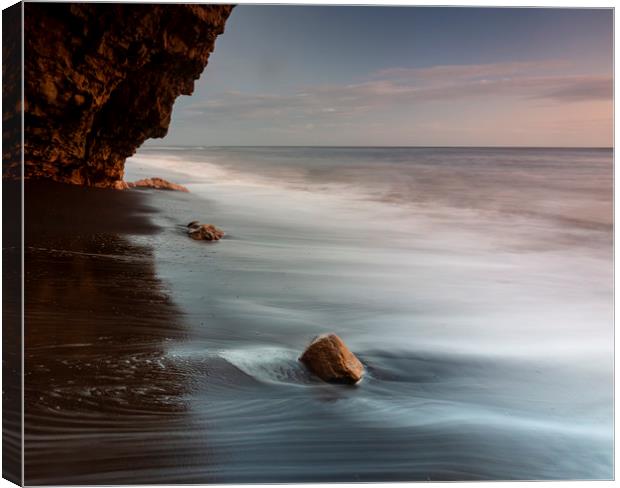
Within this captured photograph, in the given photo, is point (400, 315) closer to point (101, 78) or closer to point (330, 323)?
point (330, 323)

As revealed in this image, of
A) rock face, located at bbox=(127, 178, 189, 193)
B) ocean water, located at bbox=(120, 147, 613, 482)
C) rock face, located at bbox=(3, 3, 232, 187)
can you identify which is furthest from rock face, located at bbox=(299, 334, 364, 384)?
rock face, located at bbox=(3, 3, 232, 187)

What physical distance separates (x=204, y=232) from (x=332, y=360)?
99 cm

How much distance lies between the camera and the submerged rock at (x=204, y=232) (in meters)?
3.56

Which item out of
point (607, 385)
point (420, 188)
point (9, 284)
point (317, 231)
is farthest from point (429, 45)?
point (9, 284)

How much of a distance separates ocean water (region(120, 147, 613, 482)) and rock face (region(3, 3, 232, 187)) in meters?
0.59

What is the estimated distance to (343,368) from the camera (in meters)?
3.22

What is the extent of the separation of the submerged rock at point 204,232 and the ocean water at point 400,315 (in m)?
0.05

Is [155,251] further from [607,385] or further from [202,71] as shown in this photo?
[607,385]

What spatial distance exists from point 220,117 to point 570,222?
1.91 metres

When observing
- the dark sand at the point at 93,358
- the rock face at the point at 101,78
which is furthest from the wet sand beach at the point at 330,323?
the rock face at the point at 101,78

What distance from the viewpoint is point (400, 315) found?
3434mm

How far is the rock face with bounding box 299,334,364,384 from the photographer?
322 centimetres

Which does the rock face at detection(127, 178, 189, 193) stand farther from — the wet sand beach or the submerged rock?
the submerged rock

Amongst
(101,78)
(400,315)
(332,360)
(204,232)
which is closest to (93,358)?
(204,232)
